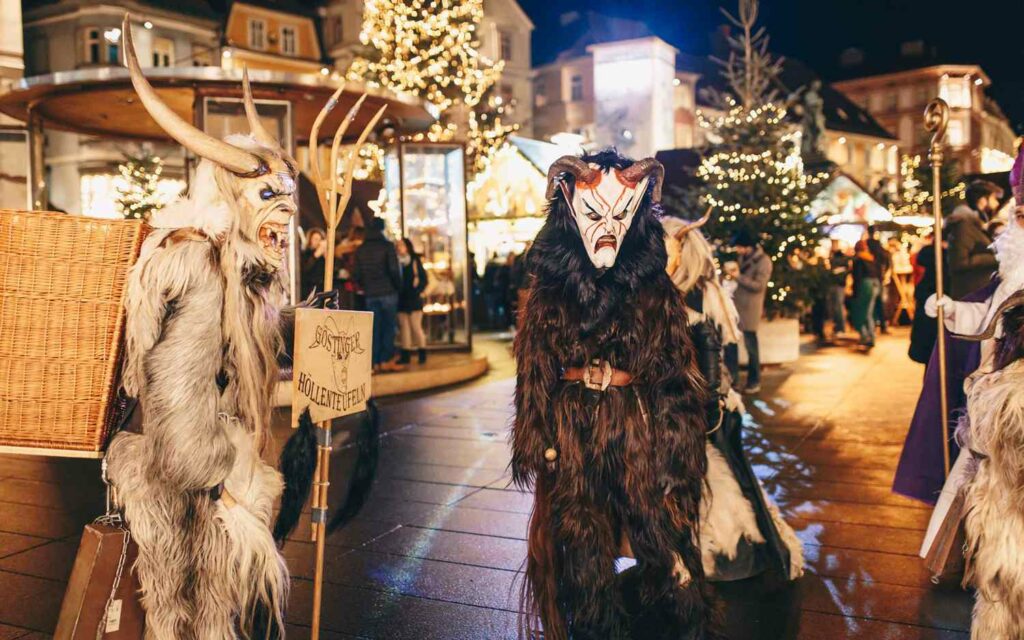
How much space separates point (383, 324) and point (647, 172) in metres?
8.39

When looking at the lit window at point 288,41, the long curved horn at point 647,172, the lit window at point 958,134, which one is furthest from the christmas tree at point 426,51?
the lit window at point 958,134

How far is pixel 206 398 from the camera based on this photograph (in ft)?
9.34

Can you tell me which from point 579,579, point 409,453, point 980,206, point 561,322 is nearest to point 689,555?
point 579,579

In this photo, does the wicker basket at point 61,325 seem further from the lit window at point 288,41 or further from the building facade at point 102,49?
the lit window at point 288,41

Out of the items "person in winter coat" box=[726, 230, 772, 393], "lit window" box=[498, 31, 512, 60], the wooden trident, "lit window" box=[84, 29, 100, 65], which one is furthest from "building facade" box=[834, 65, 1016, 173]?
the wooden trident

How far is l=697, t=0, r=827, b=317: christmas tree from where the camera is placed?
43.4 feet

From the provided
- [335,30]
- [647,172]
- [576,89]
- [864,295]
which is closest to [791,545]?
[647,172]

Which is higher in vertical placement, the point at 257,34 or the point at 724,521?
the point at 257,34

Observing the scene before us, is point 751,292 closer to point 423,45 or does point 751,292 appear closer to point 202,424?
point 202,424

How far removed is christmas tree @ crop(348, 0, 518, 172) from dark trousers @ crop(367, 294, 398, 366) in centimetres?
1060

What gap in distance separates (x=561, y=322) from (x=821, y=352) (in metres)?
13.2

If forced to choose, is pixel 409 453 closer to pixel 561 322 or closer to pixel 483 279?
pixel 561 322

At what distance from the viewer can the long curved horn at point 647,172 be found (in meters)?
3.60

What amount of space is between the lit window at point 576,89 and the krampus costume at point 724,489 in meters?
48.7
